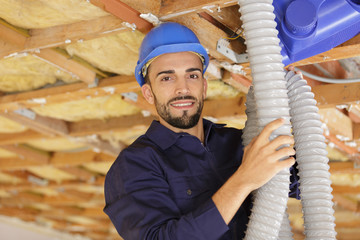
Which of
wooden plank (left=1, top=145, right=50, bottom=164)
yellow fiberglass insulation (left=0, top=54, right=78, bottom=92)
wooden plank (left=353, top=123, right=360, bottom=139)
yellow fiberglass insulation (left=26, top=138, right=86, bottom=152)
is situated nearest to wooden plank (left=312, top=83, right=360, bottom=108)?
wooden plank (left=353, top=123, right=360, bottom=139)

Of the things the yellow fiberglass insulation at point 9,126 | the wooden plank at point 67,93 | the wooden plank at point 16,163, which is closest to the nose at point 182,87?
the wooden plank at point 67,93

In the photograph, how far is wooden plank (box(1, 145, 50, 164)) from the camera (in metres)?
4.58

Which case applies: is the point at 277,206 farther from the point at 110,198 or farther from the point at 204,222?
the point at 110,198

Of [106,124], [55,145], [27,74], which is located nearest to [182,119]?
[27,74]

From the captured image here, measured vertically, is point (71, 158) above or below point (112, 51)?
above

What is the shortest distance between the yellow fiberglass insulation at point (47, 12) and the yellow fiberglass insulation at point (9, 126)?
1.73 m

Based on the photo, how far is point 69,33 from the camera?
2.34 metres

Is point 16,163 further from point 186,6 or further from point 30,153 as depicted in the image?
point 186,6

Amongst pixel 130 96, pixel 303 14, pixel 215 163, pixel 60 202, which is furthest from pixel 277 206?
pixel 60 202

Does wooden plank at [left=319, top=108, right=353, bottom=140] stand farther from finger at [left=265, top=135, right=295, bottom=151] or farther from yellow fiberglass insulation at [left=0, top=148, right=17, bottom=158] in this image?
yellow fiberglass insulation at [left=0, top=148, right=17, bottom=158]

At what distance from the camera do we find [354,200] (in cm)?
566

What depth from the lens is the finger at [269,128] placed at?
135 cm

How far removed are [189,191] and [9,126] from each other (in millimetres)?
2946

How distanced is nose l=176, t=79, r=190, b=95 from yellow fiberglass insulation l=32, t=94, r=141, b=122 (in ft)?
5.81
